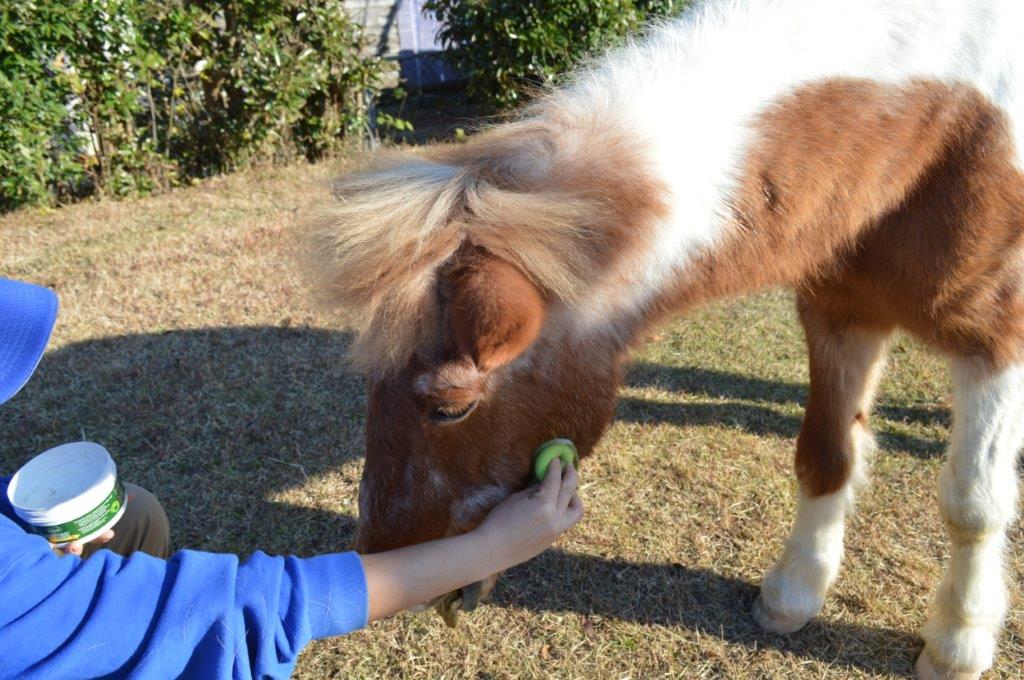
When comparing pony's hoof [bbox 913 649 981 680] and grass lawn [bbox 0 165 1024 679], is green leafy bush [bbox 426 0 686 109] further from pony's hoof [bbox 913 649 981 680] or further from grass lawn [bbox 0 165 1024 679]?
pony's hoof [bbox 913 649 981 680]

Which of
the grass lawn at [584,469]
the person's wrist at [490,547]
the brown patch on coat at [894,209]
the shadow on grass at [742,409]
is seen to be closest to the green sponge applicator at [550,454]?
the person's wrist at [490,547]

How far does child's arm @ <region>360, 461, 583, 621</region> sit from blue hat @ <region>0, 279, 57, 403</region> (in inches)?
30.3

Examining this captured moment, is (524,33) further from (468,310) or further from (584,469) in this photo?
(468,310)

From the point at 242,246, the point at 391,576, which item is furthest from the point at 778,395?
the point at 242,246

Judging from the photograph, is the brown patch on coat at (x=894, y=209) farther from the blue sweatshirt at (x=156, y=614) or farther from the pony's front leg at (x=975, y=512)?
the blue sweatshirt at (x=156, y=614)

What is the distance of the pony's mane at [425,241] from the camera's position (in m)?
1.50

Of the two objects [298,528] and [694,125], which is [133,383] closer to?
[298,528]

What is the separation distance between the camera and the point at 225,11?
271 inches

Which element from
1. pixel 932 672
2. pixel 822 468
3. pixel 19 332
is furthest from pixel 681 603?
pixel 19 332

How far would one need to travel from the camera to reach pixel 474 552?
1.56 meters

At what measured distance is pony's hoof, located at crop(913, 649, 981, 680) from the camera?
90.8 inches

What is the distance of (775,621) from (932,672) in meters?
0.49

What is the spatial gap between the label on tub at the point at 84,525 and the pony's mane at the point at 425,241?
78 cm

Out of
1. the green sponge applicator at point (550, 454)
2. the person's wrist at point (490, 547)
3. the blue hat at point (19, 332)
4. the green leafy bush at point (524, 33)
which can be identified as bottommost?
the person's wrist at point (490, 547)
